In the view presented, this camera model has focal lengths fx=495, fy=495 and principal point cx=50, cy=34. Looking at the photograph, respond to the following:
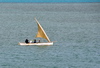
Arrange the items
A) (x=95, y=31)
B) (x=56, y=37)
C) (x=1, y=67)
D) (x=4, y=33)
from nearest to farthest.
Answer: (x=1, y=67) → (x=56, y=37) → (x=4, y=33) → (x=95, y=31)

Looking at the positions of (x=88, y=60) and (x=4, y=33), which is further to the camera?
(x=4, y=33)

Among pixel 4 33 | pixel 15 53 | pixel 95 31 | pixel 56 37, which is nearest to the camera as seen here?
pixel 15 53

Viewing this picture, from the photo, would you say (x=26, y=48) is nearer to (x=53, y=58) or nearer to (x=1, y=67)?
(x=53, y=58)

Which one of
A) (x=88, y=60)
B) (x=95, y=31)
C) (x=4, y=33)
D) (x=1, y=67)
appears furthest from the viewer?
(x=95, y=31)

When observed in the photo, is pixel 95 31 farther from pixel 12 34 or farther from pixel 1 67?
pixel 1 67

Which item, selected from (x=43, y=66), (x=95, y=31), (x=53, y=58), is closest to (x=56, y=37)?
(x=95, y=31)

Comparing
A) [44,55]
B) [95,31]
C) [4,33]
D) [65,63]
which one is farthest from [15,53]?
[95,31]

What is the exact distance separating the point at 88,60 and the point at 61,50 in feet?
32.1

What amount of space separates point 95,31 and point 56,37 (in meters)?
19.6

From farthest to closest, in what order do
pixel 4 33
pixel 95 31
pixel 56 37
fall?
pixel 95 31
pixel 4 33
pixel 56 37

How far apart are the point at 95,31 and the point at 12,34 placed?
2265cm

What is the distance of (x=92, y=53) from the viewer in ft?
278

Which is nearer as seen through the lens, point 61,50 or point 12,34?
point 61,50

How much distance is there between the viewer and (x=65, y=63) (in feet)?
248
